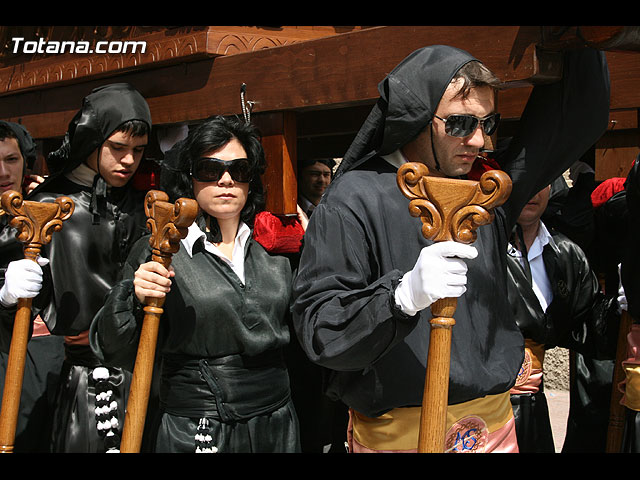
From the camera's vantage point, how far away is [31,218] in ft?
9.32

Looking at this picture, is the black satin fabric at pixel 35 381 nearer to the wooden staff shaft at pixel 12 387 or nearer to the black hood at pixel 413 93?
the wooden staff shaft at pixel 12 387

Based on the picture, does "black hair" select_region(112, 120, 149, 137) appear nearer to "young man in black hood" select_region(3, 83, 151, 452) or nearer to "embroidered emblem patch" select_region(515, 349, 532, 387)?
"young man in black hood" select_region(3, 83, 151, 452)

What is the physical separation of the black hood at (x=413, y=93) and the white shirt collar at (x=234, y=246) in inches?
31.6

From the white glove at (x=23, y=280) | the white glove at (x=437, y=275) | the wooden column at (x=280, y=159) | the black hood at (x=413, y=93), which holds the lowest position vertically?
the white glove at (x=437, y=275)

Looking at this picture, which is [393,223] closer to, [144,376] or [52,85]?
[144,376]

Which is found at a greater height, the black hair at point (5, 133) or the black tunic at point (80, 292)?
the black hair at point (5, 133)

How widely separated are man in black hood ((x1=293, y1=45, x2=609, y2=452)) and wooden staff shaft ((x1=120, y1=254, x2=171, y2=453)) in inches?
24.1

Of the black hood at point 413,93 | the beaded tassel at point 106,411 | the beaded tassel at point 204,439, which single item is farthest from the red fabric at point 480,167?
the beaded tassel at point 106,411

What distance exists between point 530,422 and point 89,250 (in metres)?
2.08

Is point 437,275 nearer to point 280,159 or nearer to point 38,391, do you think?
point 280,159

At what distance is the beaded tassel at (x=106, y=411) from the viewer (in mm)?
3211

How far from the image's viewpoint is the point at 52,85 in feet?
13.1

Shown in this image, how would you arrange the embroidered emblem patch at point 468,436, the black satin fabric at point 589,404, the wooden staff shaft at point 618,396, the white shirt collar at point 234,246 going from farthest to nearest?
the black satin fabric at point 589,404, the wooden staff shaft at point 618,396, the white shirt collar at point 234,246, the embroidered emblem patch at point 468,436
